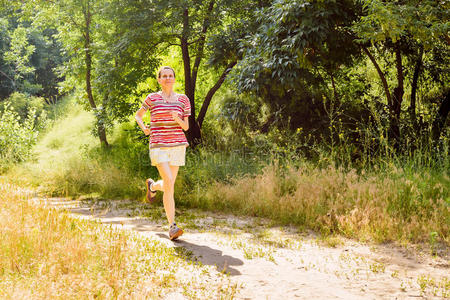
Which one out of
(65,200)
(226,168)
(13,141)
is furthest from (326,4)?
(13,141)

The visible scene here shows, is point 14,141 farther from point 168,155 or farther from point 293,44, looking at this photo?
point 168,155

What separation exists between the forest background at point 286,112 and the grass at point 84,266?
2727 millimetres

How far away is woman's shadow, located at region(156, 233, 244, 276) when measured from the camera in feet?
15.9

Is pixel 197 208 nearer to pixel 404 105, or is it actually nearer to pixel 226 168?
pixel 226 168

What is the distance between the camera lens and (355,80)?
1288cm

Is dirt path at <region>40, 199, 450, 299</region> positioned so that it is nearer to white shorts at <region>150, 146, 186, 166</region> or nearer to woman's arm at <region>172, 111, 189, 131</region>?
white shorts at <region>150, 146, 186, 166</region>

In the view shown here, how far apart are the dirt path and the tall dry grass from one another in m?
0.38

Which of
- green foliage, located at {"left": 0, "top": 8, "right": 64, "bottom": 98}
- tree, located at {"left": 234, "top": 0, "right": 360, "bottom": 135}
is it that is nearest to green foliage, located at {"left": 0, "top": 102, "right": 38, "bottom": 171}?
green foliage, located at {"left": 0, "top": 8, "right": 64, "bottom": 98}

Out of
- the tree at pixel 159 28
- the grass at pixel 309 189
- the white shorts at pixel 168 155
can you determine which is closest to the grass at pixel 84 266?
the white shorts at pixel 168 155

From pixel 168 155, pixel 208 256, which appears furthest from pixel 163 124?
pixel 208 256

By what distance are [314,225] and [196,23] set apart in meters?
8.33

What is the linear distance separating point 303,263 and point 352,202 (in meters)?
2.14

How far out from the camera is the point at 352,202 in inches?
270

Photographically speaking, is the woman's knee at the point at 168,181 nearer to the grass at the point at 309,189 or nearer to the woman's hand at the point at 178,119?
the woman's hand at the point at 178,119
